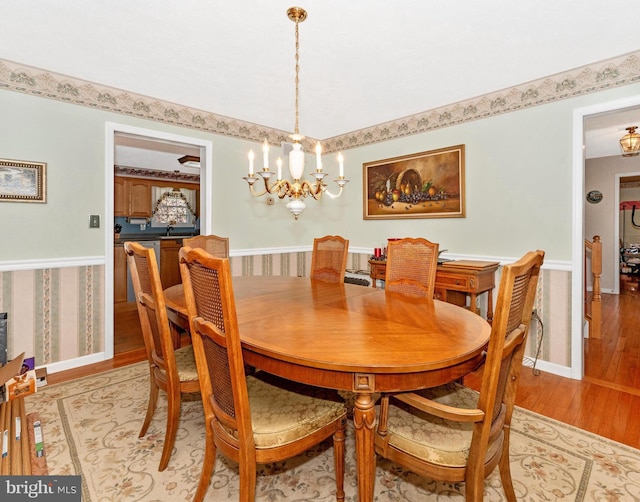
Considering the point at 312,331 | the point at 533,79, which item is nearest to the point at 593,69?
the point at 533,79

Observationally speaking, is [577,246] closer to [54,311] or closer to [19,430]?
[19,430]

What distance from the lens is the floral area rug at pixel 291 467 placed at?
1.52 meters

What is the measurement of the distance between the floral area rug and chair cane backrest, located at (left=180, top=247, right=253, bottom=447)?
1.82ft

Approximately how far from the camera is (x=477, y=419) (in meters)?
1.05

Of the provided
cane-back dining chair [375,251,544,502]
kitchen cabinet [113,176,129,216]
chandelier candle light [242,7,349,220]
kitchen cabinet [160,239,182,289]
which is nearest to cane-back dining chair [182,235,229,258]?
chandelier candle light [242,7,349,220]

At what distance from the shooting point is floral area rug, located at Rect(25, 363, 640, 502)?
4.98 ft

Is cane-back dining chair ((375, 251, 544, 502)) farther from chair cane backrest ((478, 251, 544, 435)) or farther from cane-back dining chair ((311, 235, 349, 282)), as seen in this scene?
cane-back dining chair ((311, 235, 349, 282))

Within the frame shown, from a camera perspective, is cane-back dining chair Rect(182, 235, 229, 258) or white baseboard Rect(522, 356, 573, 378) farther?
cane-back dining chair Rect(182, 235, 229, 258)

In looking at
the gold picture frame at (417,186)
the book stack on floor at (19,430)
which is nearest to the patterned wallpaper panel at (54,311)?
the book stack on floor at (19,430)

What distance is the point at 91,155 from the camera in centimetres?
288

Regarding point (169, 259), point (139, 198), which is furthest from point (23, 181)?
point (139, 198)

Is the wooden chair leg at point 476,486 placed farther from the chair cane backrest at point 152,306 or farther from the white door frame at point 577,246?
the white door frame at point 577,246

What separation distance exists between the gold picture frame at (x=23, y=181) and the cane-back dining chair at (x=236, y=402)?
86.2 inches

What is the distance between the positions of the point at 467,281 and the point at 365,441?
2.02 meters
